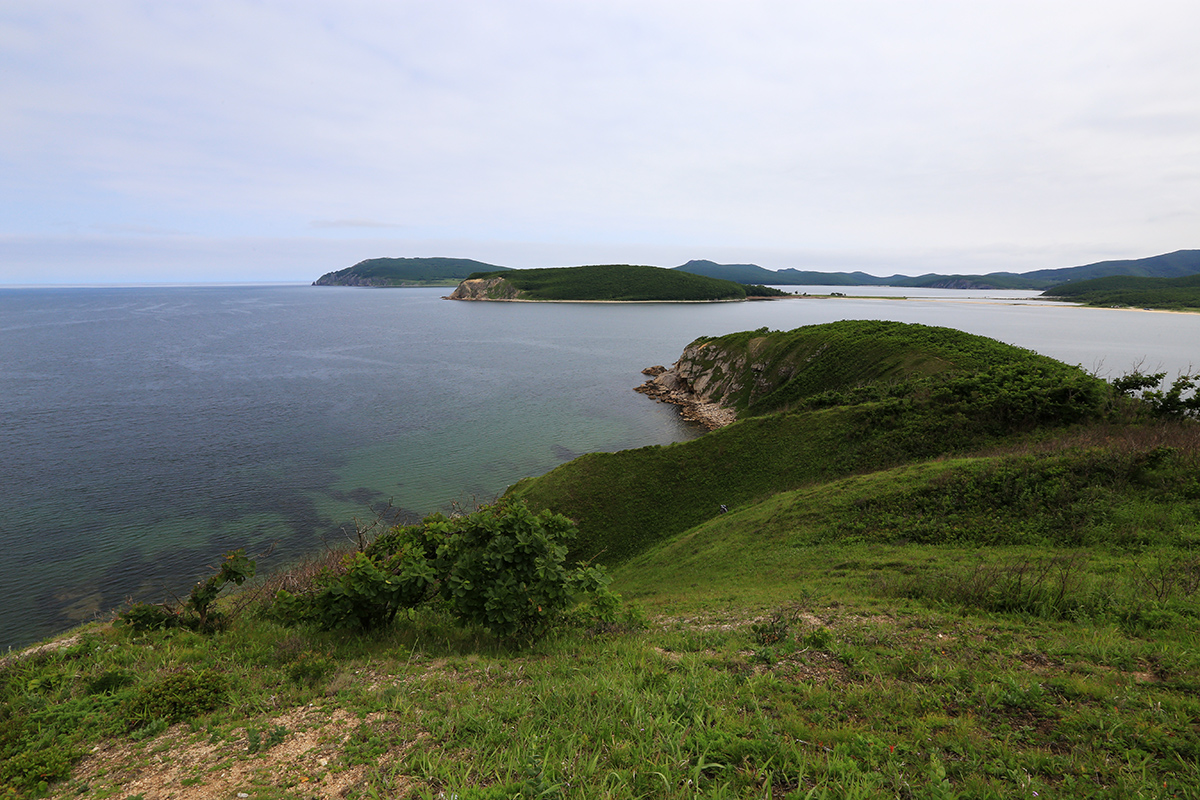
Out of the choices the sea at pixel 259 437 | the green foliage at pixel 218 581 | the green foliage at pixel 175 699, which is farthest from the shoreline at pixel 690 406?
the green foliage at pixel 175 699

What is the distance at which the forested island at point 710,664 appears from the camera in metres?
6.69

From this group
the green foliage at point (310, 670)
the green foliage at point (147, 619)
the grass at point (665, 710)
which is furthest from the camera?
the green foliage at point (147, 619)

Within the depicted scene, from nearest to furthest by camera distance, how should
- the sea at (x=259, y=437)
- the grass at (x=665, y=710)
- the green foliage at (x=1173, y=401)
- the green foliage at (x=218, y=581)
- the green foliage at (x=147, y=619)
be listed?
the grass at (x=665, y=710) < the green foliage at (x=147, y=619) < the green foliage at (x=218, y=581) < the green foliage at (x=1173, y=401) < the sea at (x=259, y=437)

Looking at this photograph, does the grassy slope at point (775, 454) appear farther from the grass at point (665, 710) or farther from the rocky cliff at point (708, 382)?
the rocky cliff at point (708, 382)

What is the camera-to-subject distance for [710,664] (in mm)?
10227

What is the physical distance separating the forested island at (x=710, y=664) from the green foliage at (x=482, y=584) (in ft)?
0.25

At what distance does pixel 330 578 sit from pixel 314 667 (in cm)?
264

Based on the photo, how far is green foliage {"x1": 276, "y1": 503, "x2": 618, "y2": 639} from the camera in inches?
457

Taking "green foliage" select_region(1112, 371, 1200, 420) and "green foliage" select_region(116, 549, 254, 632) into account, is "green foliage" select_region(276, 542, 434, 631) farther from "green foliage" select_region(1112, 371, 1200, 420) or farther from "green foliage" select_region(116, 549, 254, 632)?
"green foliage" select_region(1112, 371, 1200, 420)

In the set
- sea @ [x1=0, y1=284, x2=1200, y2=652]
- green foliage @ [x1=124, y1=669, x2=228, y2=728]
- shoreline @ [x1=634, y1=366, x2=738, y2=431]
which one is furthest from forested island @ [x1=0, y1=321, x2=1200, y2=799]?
shoreline @ [x1=634, y1=366, x2=738, y2=431]

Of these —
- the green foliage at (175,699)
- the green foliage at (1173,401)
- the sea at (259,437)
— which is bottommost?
the sea at (259,437)

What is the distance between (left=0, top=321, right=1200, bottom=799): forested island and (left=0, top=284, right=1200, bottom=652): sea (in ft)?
40.8

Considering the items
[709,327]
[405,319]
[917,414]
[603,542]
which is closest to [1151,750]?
[603,542]

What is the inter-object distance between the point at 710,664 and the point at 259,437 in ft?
180
